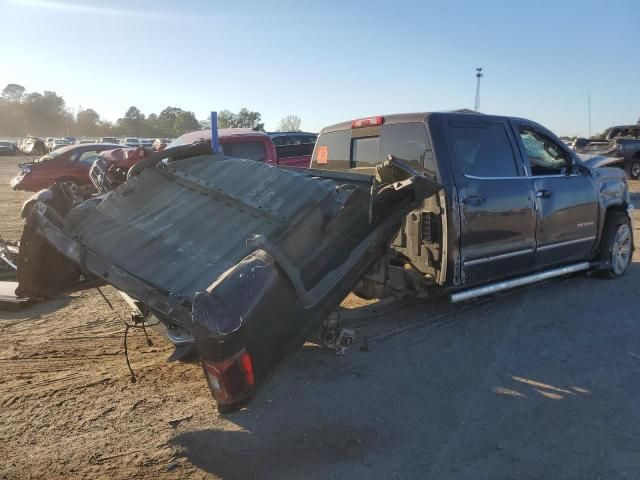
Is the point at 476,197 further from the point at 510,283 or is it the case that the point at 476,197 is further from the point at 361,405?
the point at 361,405

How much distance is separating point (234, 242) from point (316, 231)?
0.53 m

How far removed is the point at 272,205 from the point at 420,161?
6.51 feet

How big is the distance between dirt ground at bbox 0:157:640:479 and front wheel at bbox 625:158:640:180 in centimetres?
1672

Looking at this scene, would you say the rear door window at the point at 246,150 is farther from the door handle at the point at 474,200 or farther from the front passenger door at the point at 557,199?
the door handle at the point at 474,200

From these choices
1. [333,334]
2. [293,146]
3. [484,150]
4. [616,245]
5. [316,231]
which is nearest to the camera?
[316,231]

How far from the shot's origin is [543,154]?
231 inches

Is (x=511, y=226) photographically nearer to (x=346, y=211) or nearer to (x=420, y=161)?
(x=420, y=161)

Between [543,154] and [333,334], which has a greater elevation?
[543,154]

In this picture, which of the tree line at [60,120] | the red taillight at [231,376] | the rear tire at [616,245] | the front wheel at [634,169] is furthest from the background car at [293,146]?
the tree line at [60,120]

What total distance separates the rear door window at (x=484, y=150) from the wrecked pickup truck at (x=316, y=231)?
0.05ft

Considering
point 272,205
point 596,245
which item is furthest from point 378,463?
point 596,245

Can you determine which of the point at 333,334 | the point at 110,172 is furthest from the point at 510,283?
the point at 110,172

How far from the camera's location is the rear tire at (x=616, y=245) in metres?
6.63

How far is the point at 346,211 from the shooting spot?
3.24 m
